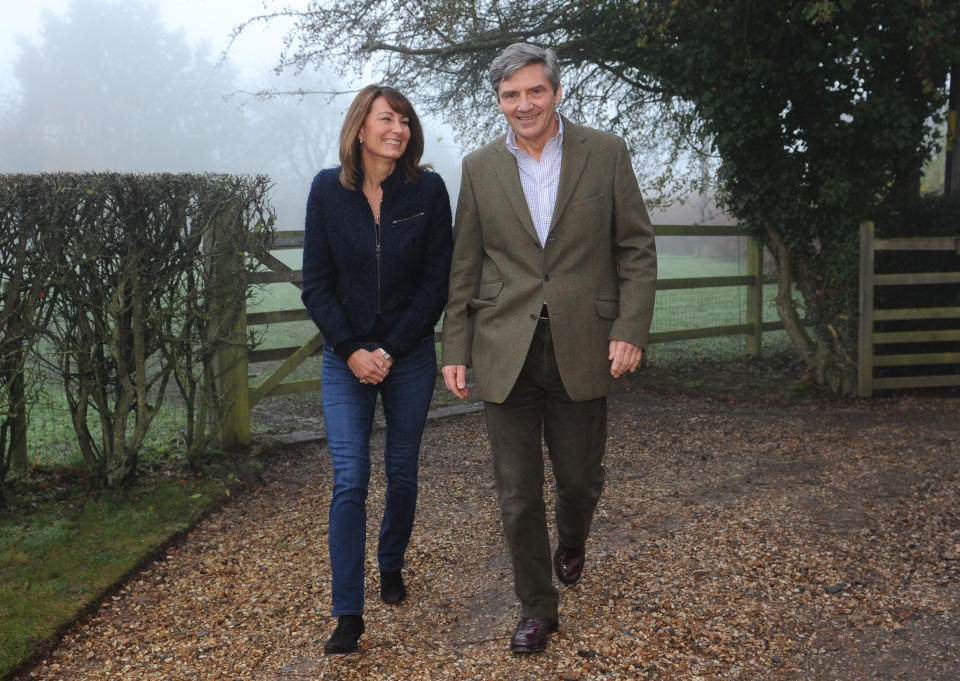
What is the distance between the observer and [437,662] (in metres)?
3.21

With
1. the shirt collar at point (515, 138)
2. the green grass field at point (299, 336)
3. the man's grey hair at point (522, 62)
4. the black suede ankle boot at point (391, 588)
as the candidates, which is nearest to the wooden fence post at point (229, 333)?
the green grass field at point (299, 336)

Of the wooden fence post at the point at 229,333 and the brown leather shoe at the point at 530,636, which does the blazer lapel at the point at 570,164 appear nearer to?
the brown leather shoe at the point at 530,636

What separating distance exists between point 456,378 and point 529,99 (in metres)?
1.03

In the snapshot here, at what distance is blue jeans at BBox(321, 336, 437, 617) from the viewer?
319 cm

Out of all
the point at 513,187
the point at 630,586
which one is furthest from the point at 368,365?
the point at 630,586

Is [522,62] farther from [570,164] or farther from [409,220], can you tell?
[409,220]

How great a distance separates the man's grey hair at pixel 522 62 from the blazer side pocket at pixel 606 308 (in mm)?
780

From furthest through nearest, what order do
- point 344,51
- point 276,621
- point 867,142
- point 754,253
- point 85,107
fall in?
point 85,107, point 754,253, point 344,51, point 867,142, point 276,621

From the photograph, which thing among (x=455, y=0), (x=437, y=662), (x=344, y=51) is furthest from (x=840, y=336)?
(x=437, y=662)

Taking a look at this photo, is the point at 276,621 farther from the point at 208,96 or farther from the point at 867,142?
the point at 208,96

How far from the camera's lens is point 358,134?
3.27 m

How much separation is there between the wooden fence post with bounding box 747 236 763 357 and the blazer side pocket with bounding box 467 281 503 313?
8.32m

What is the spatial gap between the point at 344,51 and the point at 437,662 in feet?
26.7

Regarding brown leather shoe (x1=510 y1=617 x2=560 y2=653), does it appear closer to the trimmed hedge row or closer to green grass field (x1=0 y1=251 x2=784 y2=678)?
green grass field (x1=0 y1=251 x2=784 y2=678)
